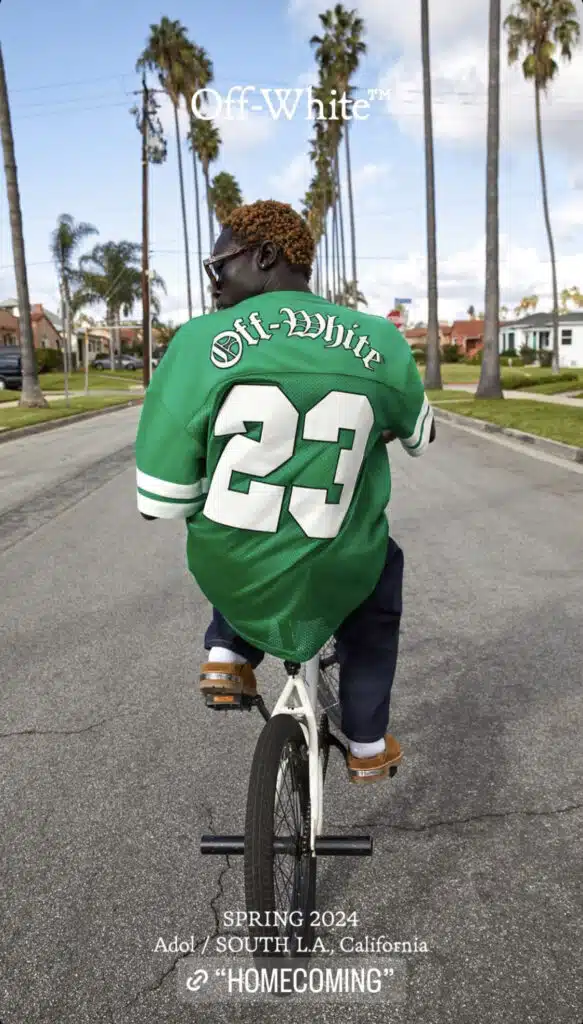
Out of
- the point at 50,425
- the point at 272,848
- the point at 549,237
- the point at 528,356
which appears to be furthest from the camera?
the point at 528,356

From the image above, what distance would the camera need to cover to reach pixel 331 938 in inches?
99.3

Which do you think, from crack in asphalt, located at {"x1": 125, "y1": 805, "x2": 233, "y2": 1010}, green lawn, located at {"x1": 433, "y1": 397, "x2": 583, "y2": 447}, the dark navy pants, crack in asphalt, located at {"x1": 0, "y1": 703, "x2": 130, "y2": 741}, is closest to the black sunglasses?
the dark navy pants

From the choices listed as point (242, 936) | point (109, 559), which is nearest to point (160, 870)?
point (242, 936)

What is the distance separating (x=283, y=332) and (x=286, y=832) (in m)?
1.21

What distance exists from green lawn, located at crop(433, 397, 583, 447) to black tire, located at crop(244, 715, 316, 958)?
12.6m

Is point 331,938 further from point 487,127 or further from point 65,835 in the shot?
point 487,127

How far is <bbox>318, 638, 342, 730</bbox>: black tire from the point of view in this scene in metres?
Answer: 2.82

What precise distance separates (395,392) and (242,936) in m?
1.55

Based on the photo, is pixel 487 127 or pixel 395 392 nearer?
pixel 395 392

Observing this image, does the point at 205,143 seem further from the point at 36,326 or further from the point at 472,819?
the point at 472,819

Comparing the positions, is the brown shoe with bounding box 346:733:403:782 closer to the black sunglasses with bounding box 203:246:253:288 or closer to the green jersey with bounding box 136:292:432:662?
the green jersey with bounding box 136:292:432:662

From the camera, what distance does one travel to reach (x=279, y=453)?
211 centimetres

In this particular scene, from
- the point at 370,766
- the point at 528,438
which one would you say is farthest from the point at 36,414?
the point at 370,766

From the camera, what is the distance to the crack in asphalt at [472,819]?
10.1ft
